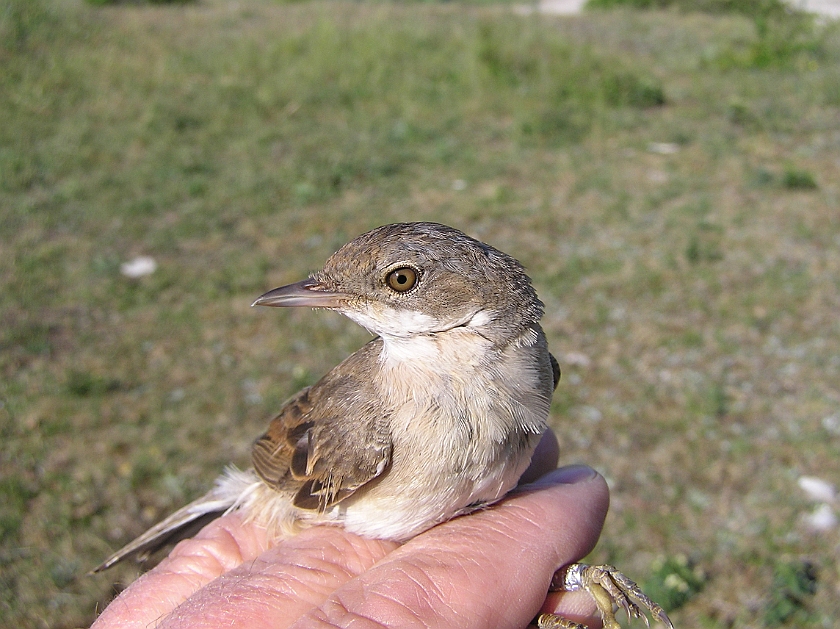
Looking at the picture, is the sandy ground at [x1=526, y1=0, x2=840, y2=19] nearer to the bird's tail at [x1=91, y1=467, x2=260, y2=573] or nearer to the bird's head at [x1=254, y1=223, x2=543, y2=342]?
the bird's head at [x1=254, y1=223, x2=543, y2=342]

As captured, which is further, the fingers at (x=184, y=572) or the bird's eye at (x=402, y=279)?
the fingers at (x=184, y=572)

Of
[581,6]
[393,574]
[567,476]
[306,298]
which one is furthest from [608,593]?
[581,6]

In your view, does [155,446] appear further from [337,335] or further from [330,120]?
[330,120]

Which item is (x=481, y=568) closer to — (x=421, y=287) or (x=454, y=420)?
(x=454, y=420)

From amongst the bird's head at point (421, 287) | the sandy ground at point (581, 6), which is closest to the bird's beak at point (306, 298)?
the bird's head at point (421, 287)

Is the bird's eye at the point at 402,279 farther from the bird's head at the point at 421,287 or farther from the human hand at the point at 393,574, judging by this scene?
the human hand at the point at 393,574

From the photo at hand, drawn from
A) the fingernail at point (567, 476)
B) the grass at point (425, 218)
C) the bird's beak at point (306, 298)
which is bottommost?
the grass at point (425, 218)
